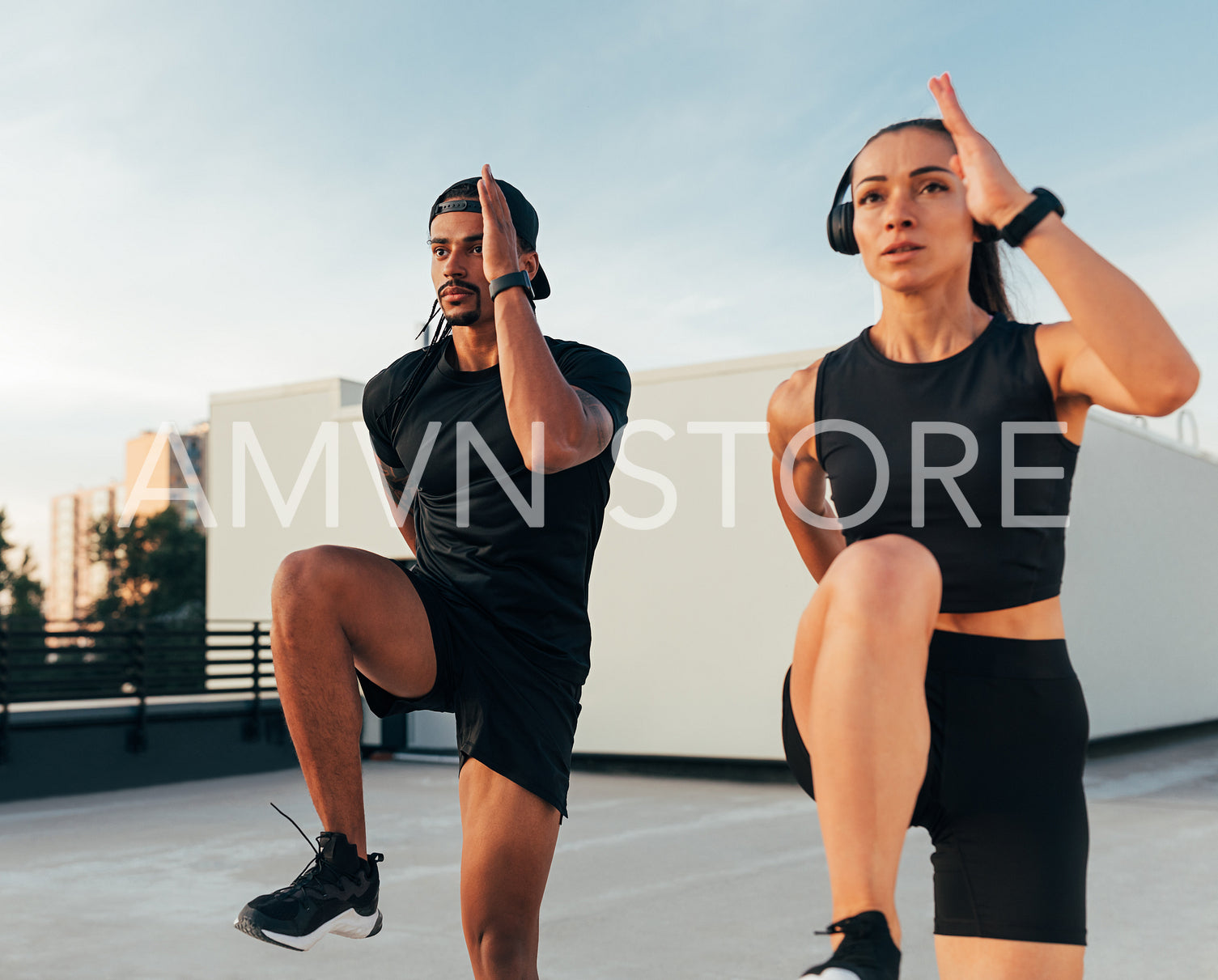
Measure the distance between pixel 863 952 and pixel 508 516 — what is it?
1412 mm

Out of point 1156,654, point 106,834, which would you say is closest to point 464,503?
point 106,834

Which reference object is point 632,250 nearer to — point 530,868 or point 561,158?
point 561,158

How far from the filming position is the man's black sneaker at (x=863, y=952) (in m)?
1.30

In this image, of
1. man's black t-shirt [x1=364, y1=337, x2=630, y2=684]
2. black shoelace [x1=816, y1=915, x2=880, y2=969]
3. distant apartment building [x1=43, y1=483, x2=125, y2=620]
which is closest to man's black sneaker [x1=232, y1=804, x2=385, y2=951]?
man's black t-shirt [x1=364, y1=337, x2=630, y2=684]

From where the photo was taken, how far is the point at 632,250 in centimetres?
889

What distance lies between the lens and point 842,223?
186cm

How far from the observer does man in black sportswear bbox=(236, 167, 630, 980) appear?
2104 millimetres

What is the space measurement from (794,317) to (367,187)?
475cm

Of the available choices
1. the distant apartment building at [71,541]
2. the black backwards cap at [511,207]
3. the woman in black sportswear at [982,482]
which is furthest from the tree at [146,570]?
the distant apartment building at [71,541]

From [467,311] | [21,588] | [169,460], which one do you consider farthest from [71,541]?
[467,311]

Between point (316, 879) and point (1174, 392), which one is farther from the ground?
point (1174, 392)

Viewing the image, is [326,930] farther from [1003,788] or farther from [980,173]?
[980,173]

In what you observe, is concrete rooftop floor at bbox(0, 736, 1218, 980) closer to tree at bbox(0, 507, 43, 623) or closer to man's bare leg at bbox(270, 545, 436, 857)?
man's bare leg at bbox(270, 545, 436, 857)

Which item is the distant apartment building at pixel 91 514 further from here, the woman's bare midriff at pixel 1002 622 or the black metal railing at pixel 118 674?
the woman's bare midriff at pixel 1002 622
